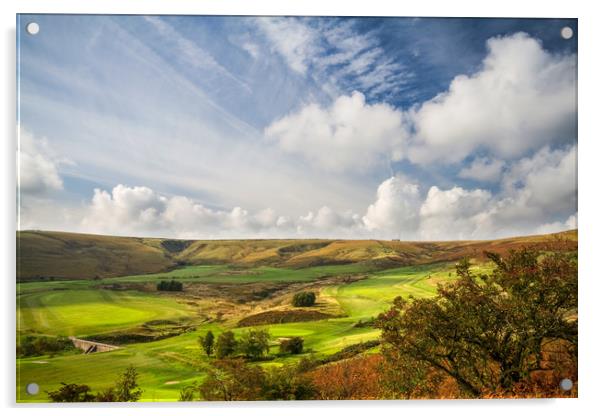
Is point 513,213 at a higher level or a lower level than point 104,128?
lower

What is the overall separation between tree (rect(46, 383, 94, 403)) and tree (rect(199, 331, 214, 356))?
1182 mm

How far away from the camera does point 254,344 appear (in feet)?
14.6

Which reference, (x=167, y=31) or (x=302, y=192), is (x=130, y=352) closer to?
(x=302, y=192)

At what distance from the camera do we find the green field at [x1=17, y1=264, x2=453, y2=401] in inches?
171

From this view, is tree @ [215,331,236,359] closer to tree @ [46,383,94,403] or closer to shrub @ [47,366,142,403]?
shrub @ [47,366,142,403]

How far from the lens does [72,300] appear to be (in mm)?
4438

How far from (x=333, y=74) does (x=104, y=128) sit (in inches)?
99.5

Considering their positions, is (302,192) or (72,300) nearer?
(72,300)

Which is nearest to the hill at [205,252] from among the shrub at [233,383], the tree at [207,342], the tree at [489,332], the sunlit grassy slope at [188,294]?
the sunlit grassy slope at [188,294]

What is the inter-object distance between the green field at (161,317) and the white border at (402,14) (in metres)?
0.24

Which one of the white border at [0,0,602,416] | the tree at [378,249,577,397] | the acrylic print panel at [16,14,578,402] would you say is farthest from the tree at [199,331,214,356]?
the tree at [378,249,577,397]

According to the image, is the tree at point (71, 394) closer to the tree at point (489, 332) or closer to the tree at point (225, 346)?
the tree at point (225, 346)
